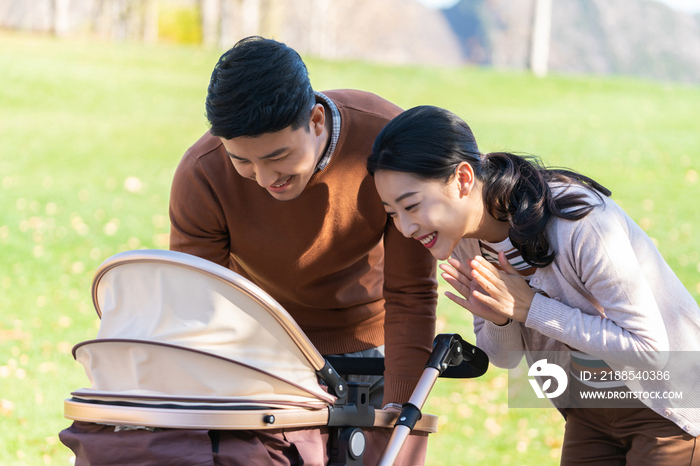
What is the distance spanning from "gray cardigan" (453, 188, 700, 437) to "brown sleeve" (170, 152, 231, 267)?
1.15 meters

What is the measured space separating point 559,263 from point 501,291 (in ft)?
0.65

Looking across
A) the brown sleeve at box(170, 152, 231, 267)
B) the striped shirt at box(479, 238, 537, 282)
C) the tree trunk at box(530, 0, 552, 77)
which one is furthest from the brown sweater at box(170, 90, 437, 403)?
the tree trunk at box(530, 0, 552, 77)

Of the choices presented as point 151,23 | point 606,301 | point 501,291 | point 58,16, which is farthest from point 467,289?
point 151,23

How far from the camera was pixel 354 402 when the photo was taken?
6.84 feet

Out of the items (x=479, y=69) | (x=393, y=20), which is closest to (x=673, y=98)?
(x=479, y=69)

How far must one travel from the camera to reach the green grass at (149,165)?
511 cm

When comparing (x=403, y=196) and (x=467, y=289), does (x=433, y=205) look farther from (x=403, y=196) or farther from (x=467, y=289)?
(x=467, y=289)

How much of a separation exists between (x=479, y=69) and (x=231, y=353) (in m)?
16.7

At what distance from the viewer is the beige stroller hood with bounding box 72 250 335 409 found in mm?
1850

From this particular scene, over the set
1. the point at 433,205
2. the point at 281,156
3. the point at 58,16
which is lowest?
the point at 433,205

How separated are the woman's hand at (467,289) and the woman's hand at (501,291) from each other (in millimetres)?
80

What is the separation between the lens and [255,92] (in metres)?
2.04

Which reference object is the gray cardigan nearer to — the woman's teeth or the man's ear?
the woman's teeth

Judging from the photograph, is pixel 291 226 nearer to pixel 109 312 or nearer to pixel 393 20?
pixel 109 312
